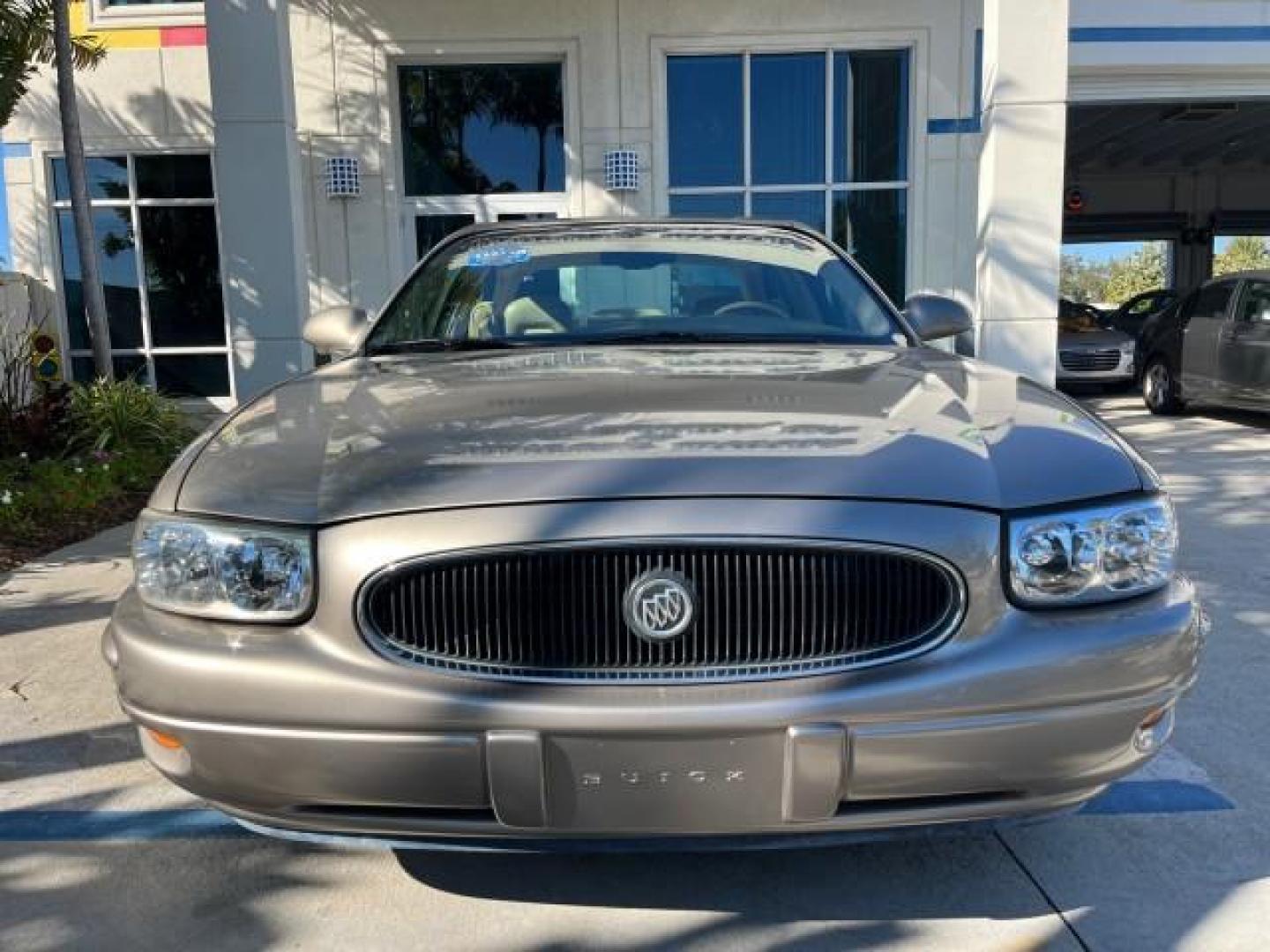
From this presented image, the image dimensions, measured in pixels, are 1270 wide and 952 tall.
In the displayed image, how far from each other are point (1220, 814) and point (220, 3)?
9523 mm

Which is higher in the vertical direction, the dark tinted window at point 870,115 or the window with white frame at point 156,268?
the dark tinted window at point 870,115

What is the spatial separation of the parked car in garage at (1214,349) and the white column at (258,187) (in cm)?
935

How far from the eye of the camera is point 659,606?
1890 millimetres

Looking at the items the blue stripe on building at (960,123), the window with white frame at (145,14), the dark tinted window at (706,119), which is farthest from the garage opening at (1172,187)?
the window with white frame at (145,14)

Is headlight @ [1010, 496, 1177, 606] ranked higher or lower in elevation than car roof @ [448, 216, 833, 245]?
lower

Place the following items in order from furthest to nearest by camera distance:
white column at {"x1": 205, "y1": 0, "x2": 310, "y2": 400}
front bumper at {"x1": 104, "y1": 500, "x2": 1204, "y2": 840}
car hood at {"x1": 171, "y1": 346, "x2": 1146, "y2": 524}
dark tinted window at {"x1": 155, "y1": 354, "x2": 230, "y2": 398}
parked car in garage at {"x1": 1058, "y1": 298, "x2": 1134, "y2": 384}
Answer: parked car in garage at {"x1": 1058, "y1": 298, "x2": 1134, "y2": 384} < dark tinted window at {"x1": 155, "y1": 354, "x2": 230, "y2": 398} < white column at {"x1": 205, "y1": 0, "x2": 310, "y2": 400} < car hood at {"x1": 171, "y1": 346, "x2": 1146, "y2": 524} < front bumper at {"x1": 104, "y1": 500, "x2": 1204, "y2": 840}

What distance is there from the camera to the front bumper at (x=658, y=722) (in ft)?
6.04

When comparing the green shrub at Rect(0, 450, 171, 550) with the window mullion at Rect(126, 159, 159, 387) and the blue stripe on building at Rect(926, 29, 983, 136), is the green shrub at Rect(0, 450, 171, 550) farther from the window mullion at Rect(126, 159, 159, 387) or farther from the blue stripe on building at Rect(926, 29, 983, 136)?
the blue stripe on building at Rect(926, 29, 983, 136)

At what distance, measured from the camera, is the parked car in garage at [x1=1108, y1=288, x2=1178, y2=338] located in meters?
18.3

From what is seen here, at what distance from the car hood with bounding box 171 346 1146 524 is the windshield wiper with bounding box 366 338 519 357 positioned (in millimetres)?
515

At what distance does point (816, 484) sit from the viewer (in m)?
1.93

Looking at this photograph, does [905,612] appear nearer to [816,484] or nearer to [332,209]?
[816,484]

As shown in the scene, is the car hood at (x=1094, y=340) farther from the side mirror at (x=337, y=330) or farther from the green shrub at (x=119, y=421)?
the side mirror at (x=337, y=330)

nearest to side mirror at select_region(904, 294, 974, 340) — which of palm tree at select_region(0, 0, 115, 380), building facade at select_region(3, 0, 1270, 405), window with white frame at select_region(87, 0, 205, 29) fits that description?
building facade at select_region(3, 0, 1270, 405)
